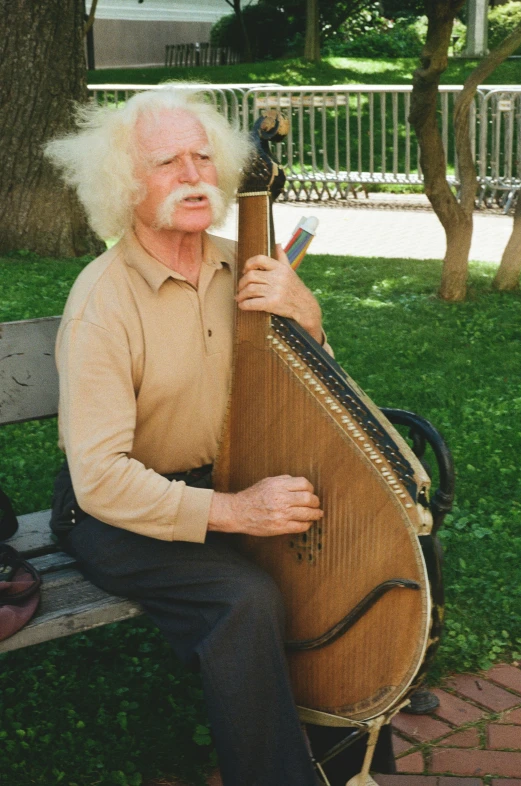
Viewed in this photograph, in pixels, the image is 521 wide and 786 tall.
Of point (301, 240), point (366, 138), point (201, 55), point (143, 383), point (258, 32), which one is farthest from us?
point (258, 32)

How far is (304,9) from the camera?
90.8 feet

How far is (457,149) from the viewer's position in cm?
777

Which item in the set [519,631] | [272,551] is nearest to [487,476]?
[519,631]

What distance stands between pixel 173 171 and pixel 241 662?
1.29 m

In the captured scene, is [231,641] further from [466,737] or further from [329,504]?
[466,737]

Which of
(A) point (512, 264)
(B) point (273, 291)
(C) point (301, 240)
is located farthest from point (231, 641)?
(A) point (512, 264)

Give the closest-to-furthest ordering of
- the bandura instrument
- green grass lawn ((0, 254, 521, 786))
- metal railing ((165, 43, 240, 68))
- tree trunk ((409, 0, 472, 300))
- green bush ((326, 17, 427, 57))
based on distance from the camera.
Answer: the bandura instrument, green grass lawn ((0, 254, 521, 786)), tree trunk ((409, 0, 472, 300)), green bush ((326, 17, 427, 57)), metal railing ((165, 43, 240, 68))

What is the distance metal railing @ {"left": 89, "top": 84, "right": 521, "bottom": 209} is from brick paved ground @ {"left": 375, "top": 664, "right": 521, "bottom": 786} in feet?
30.2

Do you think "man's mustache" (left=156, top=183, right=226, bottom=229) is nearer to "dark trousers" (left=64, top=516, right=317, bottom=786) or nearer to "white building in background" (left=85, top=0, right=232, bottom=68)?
"dark trousers" (left=64, top=516, right=317, bottom=786)

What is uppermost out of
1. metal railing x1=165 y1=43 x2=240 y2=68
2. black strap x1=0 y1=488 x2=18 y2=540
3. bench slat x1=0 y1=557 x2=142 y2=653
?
metal railing x1=165 y1=43 x2=240 y2=68

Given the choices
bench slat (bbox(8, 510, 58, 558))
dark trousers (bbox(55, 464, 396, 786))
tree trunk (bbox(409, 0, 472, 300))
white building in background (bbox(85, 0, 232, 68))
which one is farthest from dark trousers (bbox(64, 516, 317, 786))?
white building in background (bbox(85, 0, 232, 68))

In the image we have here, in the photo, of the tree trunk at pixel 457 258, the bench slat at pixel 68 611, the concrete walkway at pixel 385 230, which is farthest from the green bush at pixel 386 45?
the bench slat at pixel 68 611

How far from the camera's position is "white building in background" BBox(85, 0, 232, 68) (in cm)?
2625

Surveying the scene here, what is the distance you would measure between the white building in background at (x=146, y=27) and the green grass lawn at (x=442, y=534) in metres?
19.8
